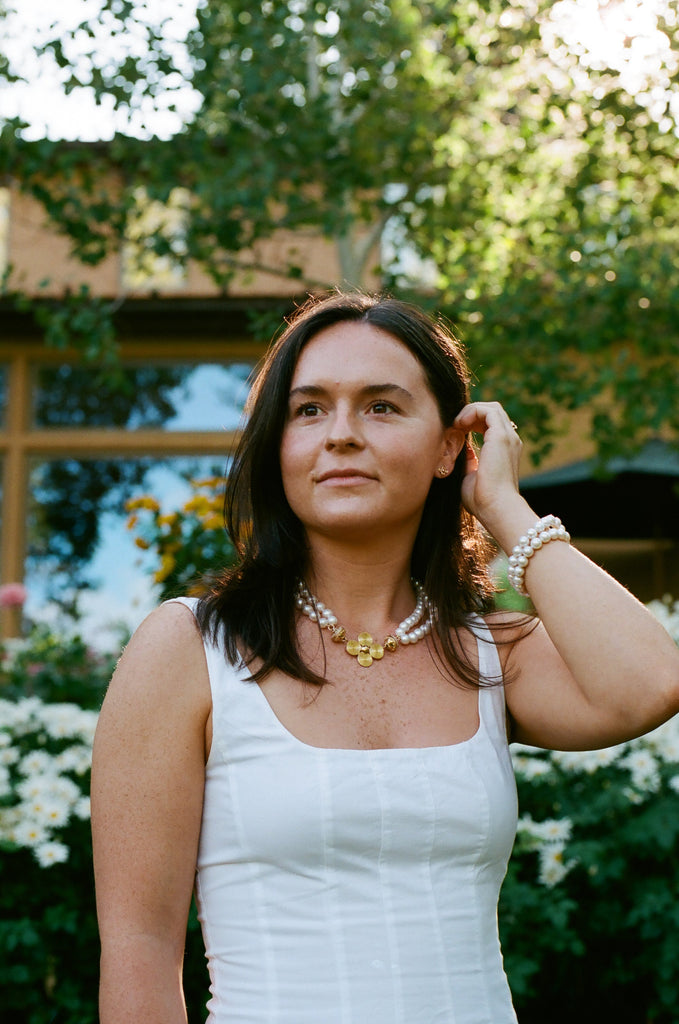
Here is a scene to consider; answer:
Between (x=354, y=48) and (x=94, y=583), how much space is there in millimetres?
5705

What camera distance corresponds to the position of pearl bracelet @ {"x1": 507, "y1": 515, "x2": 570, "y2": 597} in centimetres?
190

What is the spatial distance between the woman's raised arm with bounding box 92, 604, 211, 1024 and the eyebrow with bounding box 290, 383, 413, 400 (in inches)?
21.2

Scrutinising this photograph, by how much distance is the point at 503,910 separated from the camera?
3023mm

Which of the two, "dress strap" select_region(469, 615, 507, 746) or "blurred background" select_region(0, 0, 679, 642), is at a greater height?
"blurred background" select_region(0, 0, 679, 642)

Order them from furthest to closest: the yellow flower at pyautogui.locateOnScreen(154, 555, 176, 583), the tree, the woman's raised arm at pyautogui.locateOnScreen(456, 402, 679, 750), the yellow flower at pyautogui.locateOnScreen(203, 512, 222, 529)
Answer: the tree → the yellow flower at pyautogui.locateOnScreen(154, 555, 176, 583) → the yellow flower at pyautogui.locateOnScreen(203, 512, 222, 529) → the woman's raised arm at pyautogui.locateOnScreen(456, 402, 679, 750)

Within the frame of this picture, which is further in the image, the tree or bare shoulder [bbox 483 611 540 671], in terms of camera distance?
the tree

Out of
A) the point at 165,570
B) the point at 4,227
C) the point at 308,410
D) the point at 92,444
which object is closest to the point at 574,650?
the point at 308,410

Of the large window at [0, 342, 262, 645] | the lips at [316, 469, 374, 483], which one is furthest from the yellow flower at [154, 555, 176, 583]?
the large window at [0, 342, 262, 645]

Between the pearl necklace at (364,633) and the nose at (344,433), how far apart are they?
0.29 metres

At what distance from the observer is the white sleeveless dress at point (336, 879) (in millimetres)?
1591

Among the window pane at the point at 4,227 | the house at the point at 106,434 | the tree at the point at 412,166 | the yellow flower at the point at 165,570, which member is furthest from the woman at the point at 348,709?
the window pane at the point at 4,227

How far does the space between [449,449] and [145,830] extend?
0.94 m

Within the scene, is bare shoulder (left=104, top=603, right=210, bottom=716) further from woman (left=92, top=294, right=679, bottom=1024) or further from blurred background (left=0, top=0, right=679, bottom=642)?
blurred background (left=0, top=0, right=679, bottom=642)

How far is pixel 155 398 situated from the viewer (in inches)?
388
